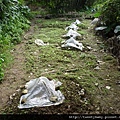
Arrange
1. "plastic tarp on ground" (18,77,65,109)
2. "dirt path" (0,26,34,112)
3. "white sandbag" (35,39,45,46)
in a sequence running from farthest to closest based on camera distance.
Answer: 1. "white sandbag" (35,39,45,46)
2. "dirt path" (0,26,34,112)
3. "plastic tarp on ground" (18,77,65,109)

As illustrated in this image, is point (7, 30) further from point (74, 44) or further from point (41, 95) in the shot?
point (41, 95)

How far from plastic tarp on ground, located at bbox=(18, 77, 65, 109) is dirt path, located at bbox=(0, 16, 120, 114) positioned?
0.28ft

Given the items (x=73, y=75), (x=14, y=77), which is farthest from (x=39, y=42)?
(x=73, y=75)

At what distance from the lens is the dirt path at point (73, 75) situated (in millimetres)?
2468

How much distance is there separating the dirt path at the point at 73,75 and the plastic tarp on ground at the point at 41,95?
→ 0.28 ft

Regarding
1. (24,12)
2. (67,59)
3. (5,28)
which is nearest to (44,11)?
(24,12)

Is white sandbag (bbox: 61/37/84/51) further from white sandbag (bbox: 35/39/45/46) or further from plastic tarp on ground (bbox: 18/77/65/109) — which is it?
plastic tarp on ground (bbox: 18/77/65/109)

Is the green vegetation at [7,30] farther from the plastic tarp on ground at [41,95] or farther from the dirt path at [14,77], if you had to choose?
the plastic tarp on ground at [41,95]

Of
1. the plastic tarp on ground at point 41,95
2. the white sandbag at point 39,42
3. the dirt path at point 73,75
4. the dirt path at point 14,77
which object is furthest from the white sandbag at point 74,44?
the plastic tarp on ground at point 41,95

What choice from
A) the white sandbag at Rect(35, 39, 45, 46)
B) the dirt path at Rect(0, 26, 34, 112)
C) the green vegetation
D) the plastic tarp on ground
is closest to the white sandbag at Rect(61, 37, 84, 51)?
the white sandbag at Rect(35, 39, 45, 46)

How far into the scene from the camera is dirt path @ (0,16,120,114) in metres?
2.47

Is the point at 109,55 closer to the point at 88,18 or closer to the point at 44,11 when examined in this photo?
the point at 88,18

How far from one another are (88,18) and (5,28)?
13.5ft

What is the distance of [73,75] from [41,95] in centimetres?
81
